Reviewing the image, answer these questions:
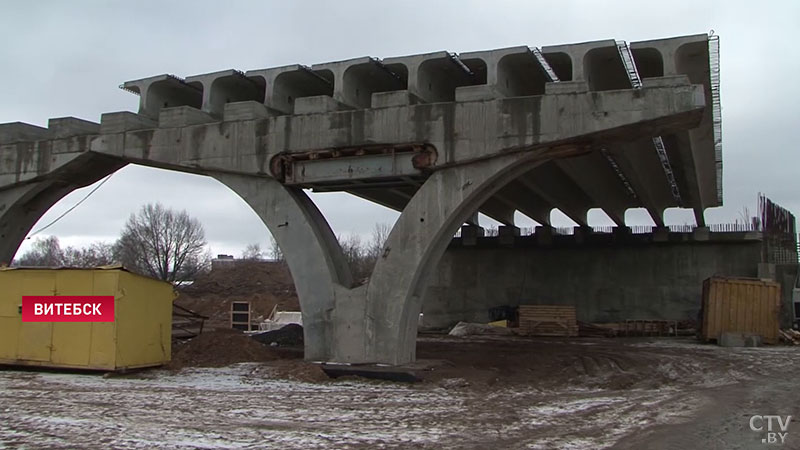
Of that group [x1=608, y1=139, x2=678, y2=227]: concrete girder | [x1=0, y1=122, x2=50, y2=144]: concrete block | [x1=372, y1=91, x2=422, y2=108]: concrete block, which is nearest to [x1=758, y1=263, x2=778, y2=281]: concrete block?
[x1=608, y1=139, x2=678, y2=227]: concrete girder

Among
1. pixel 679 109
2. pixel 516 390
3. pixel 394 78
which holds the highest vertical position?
pixel 394 78

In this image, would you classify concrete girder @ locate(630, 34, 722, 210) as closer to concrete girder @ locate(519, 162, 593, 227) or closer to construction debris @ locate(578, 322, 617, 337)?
concrete girder @ locate(519, 162, 593, 227)

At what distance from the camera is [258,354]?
17.9m

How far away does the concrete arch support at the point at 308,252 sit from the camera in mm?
16203

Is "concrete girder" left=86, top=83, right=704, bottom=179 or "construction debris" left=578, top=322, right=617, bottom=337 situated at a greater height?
"concrete girder" left=86, top=83, right=704, bottom=179

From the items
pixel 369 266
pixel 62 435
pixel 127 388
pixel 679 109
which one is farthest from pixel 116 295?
pixel 369 266

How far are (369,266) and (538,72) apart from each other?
206 ft

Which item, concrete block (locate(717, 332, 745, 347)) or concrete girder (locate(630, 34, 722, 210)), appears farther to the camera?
concrete block (locate(717, 332, 745, 347))

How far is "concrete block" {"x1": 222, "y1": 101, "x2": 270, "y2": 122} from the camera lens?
17.5 meters

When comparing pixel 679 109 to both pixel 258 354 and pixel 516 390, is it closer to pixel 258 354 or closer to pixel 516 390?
pixel 516 390

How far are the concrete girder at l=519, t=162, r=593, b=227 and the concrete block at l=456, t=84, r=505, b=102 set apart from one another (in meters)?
8.16

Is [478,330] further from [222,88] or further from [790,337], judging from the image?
[222,88]

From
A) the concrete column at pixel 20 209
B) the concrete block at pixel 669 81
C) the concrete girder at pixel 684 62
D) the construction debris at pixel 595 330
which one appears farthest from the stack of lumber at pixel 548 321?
the concrete column at pixel 20 209

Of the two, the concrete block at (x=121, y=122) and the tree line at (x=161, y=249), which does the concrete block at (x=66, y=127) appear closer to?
the concrete block at (x=121, y=122)
